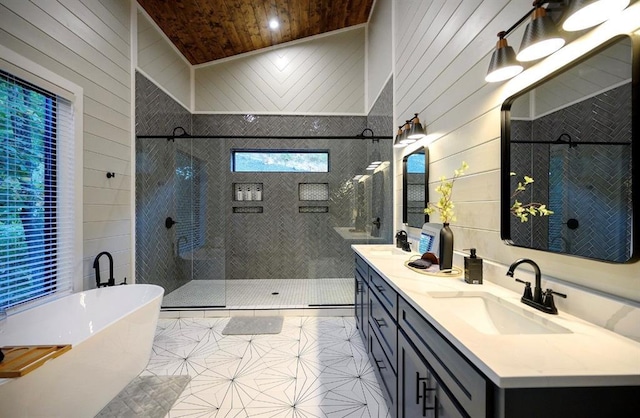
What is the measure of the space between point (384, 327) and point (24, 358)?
6.24 ft

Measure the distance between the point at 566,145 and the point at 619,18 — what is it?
0.42m

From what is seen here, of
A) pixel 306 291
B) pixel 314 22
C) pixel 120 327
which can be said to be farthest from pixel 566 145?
pixel 314 22


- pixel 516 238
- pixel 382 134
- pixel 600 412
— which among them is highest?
pixel 382 134

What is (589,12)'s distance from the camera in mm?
911

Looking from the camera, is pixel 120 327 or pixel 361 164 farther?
pixel 361 164

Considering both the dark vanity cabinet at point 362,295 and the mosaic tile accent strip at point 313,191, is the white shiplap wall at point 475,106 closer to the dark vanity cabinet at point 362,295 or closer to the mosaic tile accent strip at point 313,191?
the dark vanity cabinet at point 362,295

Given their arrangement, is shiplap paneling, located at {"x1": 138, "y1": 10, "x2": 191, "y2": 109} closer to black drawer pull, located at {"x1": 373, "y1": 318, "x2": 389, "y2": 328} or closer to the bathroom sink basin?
the bathroom sink basin

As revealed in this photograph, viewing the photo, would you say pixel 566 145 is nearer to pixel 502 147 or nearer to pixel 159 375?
pixel 502 147

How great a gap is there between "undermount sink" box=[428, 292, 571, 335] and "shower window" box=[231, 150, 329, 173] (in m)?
3.50

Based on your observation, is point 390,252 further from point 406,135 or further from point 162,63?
point 162,63

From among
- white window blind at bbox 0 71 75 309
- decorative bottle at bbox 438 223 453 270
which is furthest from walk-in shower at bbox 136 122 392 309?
decorative bottle at bbox 438 223 453 270

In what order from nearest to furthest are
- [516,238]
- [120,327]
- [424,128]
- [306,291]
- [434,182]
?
1. [516,238]
2. [120,327]
3. [434,182]
4. [424,128]
5. [306,291]

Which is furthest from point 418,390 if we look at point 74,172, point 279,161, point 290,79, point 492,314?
point 290,79

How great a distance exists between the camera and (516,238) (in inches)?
53.6
